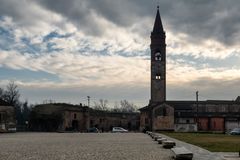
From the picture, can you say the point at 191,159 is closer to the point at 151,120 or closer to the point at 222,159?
the point at 222,159

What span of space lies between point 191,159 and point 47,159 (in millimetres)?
5610

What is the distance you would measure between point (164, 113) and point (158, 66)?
946cm

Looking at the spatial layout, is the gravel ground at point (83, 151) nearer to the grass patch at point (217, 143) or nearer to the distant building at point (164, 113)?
the grass patch at point (217, 143)

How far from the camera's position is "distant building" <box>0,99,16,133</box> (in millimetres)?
76438

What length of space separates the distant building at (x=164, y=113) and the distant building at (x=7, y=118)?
26.7m

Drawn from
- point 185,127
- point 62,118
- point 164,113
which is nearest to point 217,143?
point 164,113

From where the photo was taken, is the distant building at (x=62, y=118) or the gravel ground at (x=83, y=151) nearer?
the gravel ground at (x=83, y=151)

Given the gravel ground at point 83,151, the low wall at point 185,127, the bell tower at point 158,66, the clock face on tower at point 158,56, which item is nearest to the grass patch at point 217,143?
the gravel ground at point 83,151

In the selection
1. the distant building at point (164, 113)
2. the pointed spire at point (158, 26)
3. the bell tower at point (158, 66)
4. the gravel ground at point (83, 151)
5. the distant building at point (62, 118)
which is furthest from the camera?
the distant building at point (62, 118)

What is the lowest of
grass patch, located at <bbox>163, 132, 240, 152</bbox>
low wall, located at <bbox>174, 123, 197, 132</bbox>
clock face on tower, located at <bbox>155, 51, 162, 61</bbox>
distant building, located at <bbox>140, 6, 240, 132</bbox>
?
grass patch, located at <bbox>163, 132, 240, 152</bbox>

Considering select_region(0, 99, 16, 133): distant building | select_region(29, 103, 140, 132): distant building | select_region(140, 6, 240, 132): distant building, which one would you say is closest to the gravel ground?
select_region(0, 99, 16, 133): distant building

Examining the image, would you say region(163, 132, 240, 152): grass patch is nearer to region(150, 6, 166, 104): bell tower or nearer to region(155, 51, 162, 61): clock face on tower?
region(150, 6, 166, 104): bell tower

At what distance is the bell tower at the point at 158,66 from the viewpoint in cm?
8631

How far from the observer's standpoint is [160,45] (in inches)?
3398
